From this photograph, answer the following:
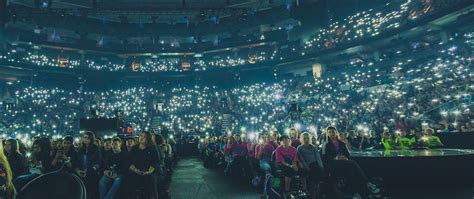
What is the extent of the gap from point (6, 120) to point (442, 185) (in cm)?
2987

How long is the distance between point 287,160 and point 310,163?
699 millimetres

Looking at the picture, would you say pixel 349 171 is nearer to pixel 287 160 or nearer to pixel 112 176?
pixel 287 160

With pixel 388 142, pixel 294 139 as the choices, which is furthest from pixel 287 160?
pixel 388 142

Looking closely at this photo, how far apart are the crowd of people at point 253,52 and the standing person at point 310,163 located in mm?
20290

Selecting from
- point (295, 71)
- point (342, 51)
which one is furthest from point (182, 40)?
point (342, 51)

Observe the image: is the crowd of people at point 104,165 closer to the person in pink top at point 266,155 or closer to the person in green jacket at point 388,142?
the person in pink top at point 266,155

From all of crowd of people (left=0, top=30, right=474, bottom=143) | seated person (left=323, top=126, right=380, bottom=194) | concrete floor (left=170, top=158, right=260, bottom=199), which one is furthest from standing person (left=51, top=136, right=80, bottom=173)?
crowd of people (left=0, top=30, right=474, bottom=143)

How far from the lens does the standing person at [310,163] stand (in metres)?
6.48

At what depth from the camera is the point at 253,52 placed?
3769 centimetres

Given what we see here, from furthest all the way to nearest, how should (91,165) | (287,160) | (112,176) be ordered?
(287,160) → (91,165) → (112,176)

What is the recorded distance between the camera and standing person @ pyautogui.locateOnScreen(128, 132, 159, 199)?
19.4 feet

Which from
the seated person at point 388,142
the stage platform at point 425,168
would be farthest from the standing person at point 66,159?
the seated person at point 388,142

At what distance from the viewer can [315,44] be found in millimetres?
31203

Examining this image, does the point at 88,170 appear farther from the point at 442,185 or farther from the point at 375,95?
the point at 375,95
